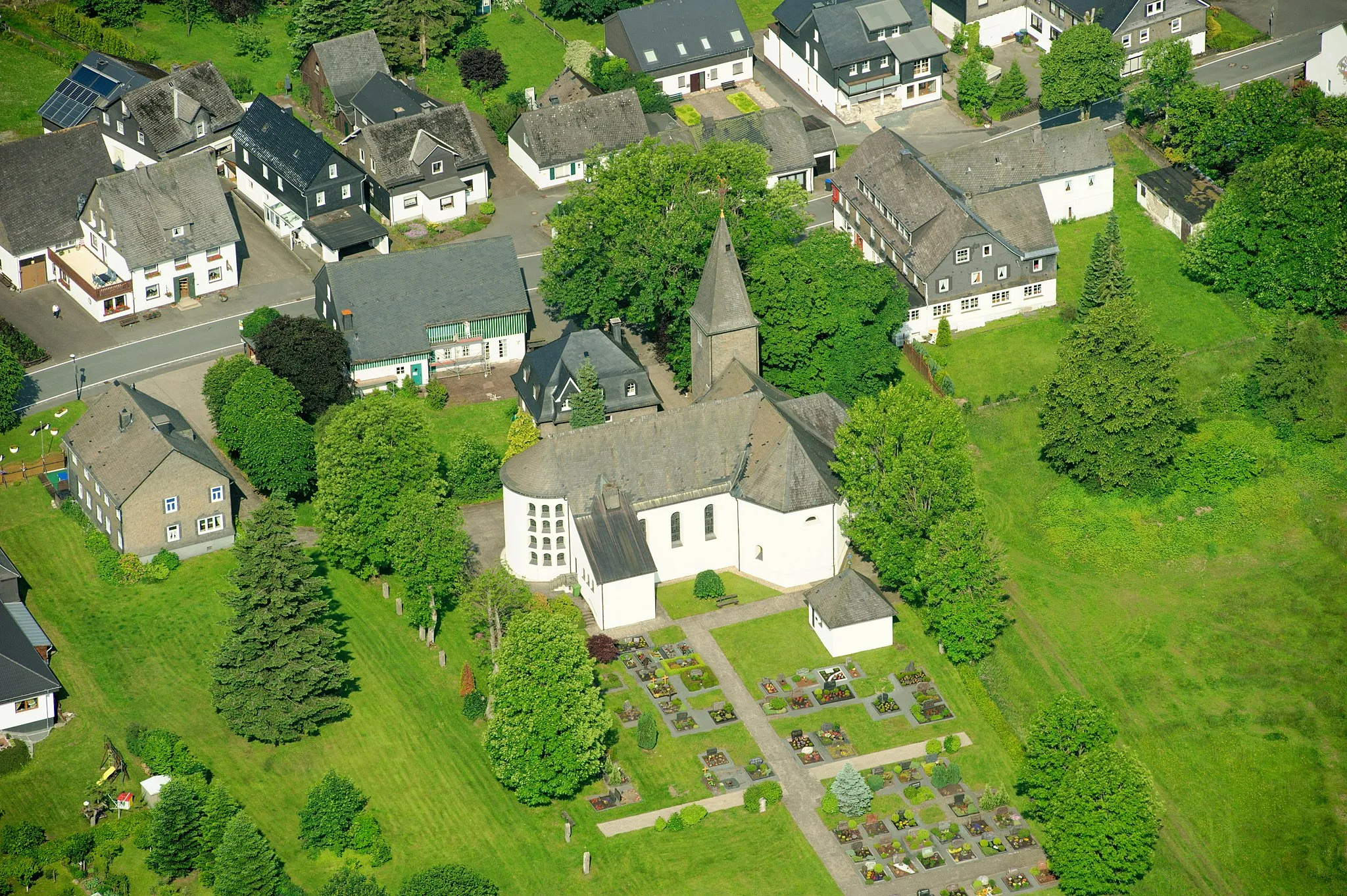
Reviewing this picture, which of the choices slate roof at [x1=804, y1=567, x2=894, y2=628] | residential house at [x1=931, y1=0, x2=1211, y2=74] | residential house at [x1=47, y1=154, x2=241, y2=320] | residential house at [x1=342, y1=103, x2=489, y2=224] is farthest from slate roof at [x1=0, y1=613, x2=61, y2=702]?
residential house at [x1=931, y1=0, x2=1211, y2=74]

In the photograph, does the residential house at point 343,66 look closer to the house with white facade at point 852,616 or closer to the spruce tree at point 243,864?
the house with white facade at point 852,616

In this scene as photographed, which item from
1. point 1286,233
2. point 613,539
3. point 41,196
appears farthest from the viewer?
point 41,196

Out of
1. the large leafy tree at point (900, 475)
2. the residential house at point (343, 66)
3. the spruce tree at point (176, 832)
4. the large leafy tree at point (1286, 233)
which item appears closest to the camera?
the spruce tree at point (176, 832)

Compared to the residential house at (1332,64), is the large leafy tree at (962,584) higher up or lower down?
lower down

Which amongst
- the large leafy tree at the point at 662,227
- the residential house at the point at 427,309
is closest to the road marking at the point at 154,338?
the residential house at the point at 427,309

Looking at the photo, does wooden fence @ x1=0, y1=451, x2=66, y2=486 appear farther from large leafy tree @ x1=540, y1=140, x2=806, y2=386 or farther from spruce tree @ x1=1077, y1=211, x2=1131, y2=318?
spruce tree @ x1=1077, y1=211, x2=1131, y2=318

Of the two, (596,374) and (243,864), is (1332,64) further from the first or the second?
(243,864)

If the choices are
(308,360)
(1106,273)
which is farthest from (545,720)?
(1106,273)
